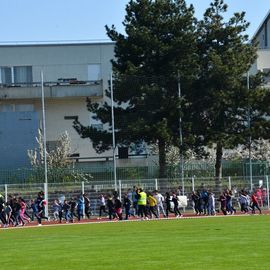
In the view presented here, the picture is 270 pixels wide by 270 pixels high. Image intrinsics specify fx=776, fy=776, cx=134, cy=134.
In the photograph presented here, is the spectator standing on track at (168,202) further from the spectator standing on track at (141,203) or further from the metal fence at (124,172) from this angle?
the metal fence at (124,172)

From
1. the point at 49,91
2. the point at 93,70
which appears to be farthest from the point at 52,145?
the point at 93,70

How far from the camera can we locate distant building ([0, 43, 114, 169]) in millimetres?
56044

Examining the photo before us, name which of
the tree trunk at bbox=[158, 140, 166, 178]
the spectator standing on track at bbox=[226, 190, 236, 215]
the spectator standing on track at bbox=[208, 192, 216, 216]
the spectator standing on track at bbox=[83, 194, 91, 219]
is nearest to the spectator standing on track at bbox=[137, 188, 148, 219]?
the spectator standing on track at bbox=[83, 194, 91, 219]

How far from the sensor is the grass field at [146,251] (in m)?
16.8

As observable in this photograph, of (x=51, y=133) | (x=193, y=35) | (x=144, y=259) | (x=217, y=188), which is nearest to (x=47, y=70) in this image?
(x=51, y=133)

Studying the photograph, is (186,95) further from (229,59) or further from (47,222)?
(47,222)

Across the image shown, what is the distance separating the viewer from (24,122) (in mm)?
56812

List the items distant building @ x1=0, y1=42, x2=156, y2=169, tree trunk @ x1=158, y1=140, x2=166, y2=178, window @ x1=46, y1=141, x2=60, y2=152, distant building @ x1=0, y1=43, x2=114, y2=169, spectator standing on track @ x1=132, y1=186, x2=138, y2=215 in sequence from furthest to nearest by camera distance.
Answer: window @ x1=46, y1=141, x2=60, y2=152
distant building @ x1=0, y1=43, x2=114, y2=169
distant building @ x1=0, y1=42, x2=156, y2=169
tree trunk @ x1=158, y1=140, x2=166, y2=178
spectator standing on track @ x1=132, y1=186, x2=138, y2=215

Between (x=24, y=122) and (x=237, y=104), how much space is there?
1594 centimetres

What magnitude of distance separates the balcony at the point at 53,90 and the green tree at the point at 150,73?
26.2ft

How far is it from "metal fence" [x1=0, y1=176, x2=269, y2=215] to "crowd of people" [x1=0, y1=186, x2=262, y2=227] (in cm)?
50

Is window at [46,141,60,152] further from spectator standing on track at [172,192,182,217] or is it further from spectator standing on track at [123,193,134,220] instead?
spectator standing on track at [172,192,182,217]

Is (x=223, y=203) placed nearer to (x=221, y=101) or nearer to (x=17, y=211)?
(x=221, y=101)

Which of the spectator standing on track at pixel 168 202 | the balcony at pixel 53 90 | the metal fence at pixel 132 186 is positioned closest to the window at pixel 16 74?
the balcony at pixel 53 90
